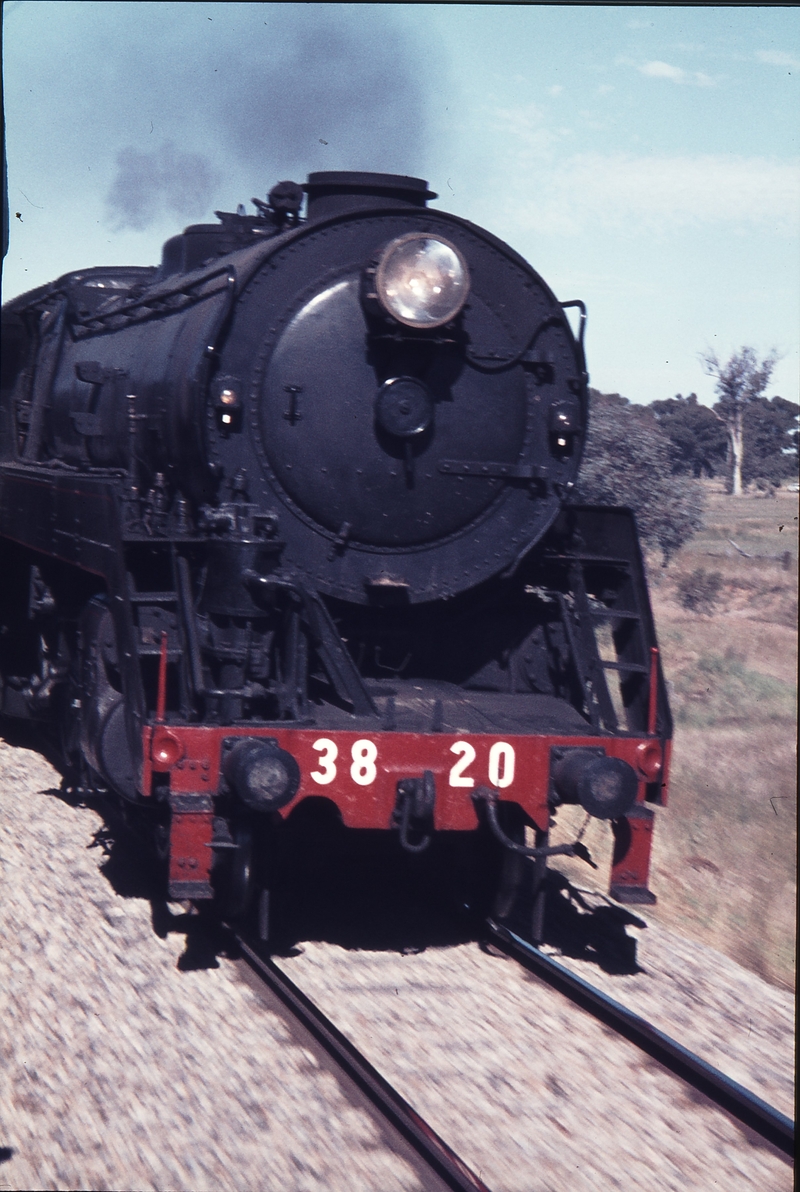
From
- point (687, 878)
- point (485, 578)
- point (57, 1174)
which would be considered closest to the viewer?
point (57, 1174)

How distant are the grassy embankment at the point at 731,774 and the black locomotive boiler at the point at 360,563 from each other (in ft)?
4.78

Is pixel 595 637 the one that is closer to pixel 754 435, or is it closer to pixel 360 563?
pixel 360 563

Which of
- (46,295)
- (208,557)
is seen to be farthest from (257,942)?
(46,295)

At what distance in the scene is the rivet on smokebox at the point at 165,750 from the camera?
505 centimetres

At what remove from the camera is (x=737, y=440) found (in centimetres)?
3131

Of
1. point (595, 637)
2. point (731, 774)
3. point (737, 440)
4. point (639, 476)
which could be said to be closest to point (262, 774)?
point (595, 637)

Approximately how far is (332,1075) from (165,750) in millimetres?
1436

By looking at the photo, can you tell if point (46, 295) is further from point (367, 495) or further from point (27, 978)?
point (27, 978)

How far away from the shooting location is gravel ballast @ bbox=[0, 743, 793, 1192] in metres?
3.88

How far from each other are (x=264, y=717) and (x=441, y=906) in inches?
64.4

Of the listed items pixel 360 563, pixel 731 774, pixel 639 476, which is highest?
pixel 639 476

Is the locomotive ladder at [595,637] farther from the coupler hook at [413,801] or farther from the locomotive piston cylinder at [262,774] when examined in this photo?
the locomotive piston cylinder at [262,774]

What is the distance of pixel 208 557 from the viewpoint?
5.48 metres

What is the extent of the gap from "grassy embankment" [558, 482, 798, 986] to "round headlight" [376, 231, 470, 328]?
3495 mm
